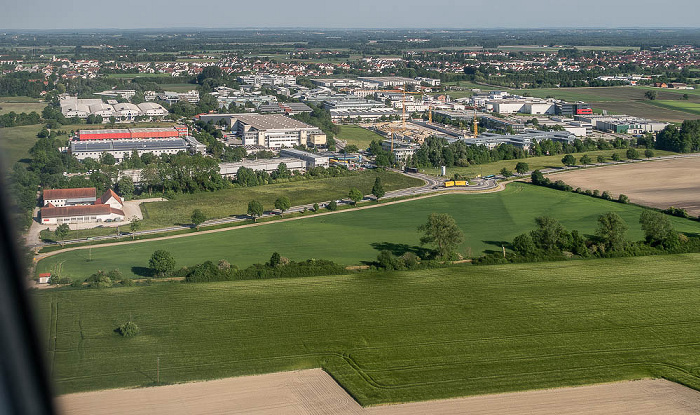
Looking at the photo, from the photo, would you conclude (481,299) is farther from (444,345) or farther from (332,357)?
(332,357)

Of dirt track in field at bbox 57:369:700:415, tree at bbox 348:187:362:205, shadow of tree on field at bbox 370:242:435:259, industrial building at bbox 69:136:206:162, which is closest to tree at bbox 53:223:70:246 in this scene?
shadow of tree on field at bbox 370:242:435:259

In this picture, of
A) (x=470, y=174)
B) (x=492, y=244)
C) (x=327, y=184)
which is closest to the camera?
(x=492, y=244)

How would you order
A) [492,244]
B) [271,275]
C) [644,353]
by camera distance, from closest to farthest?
[644,353]
[271,275]
[492,244]

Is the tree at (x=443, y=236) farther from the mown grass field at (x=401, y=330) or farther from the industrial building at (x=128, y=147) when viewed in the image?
the industrial building at (x=128, y=147)

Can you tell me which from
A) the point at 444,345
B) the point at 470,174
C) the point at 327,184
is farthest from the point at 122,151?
the point at 444,345

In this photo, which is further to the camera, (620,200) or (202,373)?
(620,200)
